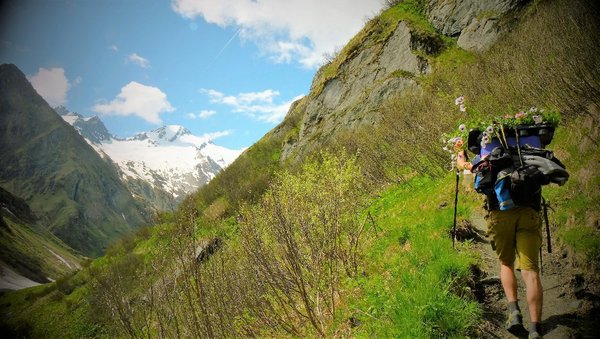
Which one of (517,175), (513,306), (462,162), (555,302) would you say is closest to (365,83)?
(462,162)

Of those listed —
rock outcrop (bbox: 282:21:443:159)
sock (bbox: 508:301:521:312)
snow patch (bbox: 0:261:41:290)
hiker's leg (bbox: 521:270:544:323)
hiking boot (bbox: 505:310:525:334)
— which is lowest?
snow patch (bbox: 0:261:41:290)

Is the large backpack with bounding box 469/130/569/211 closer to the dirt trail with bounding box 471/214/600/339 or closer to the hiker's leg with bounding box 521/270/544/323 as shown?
the hiker's leg with bounding box 521/270/544/323

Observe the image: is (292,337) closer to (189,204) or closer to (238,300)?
(238,300)

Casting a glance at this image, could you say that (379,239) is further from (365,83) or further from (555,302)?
(365,83)

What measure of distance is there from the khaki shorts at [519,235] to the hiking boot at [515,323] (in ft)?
1.73

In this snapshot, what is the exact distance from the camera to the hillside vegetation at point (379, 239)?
4617 millimetres

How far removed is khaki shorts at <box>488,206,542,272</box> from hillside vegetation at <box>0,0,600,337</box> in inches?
39.1

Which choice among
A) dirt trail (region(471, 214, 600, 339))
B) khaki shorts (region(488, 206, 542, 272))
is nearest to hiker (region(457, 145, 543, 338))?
khaki shorts (region(488, 206, 542, 272))

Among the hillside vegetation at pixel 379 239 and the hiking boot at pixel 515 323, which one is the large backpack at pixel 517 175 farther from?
the hillside vegetation at pixel 379 239

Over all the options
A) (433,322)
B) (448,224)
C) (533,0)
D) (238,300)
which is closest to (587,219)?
(448,224)

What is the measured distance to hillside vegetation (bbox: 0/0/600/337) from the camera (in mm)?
4617

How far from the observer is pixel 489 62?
50.3 ft

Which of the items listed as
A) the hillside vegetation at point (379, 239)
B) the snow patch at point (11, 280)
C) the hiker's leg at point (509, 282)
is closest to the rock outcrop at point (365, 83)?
the hillside vegetation at point (379, 239)

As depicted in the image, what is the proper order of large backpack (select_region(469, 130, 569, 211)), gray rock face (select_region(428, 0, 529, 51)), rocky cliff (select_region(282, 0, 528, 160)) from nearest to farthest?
large backpack (select_region(469, 130, 569, 211)), gray rock face (select_region(428, 0, 529, 51)), rocky cliff (select_region(282, 0, 528, 160))
